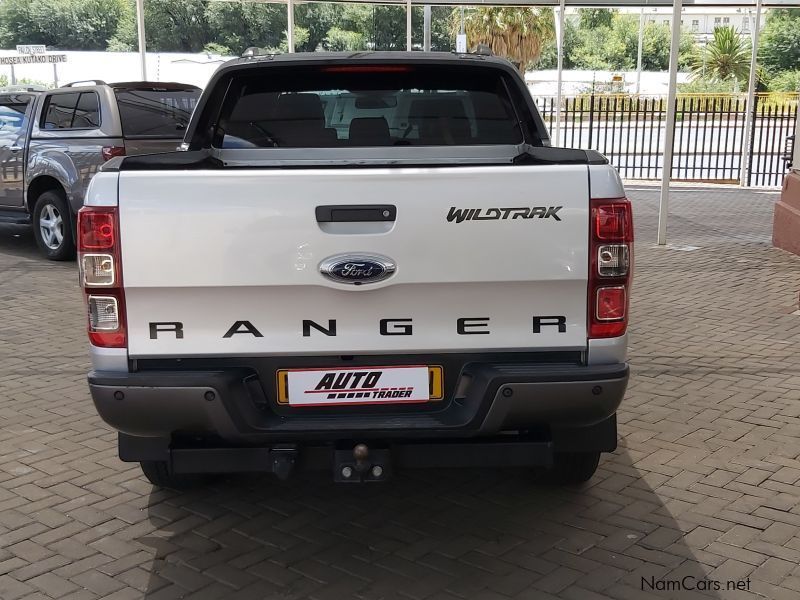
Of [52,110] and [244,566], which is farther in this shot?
[52,110]

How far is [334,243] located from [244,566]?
1351 mm

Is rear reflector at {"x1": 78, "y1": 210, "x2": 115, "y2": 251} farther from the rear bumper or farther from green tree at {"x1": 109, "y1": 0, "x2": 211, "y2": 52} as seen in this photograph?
green tree at {"x1": 109, "y1": 0, "x2": 211, "y2": 52}

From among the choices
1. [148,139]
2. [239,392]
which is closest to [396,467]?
[239,392]

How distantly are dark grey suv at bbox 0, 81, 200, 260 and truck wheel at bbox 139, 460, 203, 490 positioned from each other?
6.02m

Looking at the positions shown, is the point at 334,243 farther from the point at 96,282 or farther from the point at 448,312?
the point at 96,282

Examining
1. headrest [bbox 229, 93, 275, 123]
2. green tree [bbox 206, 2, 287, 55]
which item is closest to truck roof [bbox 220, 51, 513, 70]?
headrest [bbox 229, 93, 275, 123]

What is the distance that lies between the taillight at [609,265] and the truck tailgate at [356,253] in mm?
37

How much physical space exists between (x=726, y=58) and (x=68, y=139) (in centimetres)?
3913

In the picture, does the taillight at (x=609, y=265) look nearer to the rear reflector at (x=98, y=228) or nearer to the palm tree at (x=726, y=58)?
the rear reflector at (x=98, y=228)

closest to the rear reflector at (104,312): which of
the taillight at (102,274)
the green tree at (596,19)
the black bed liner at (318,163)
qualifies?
the taillight at (102,274)

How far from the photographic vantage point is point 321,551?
3742 millimetres

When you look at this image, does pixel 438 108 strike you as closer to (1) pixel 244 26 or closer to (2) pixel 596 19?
(1) pixel 244 26

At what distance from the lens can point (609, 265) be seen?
3.26 meters

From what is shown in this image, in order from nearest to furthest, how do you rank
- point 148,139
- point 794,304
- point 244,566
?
point 244,566
point 794,304
point 148,139
